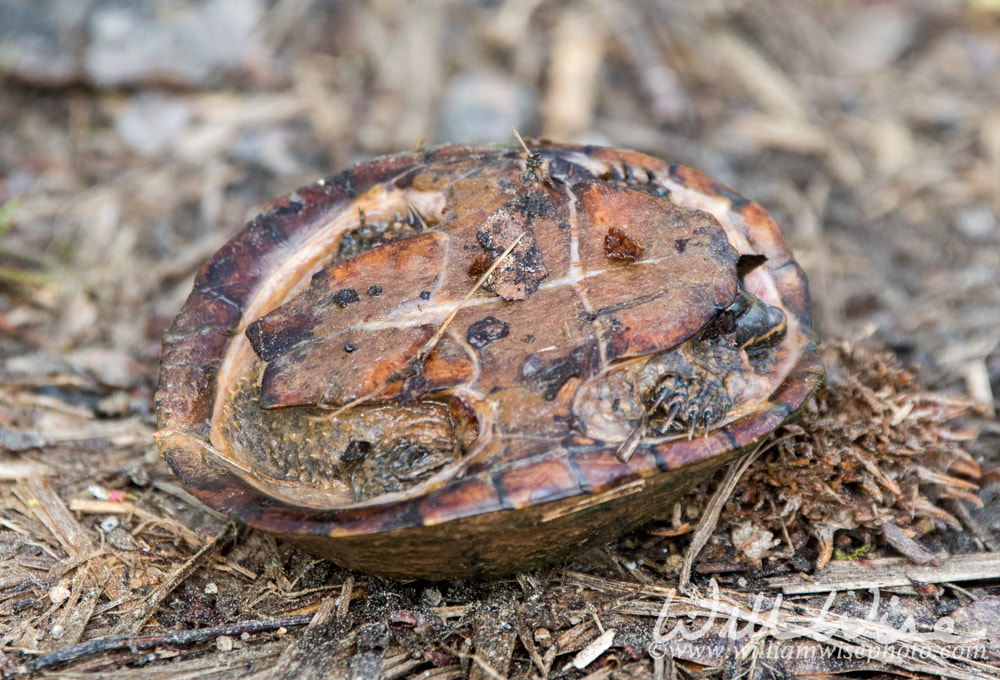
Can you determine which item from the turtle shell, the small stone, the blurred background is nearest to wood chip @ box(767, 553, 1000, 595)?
the turtle shell

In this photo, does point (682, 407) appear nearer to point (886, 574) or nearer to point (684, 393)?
point (684, 393)

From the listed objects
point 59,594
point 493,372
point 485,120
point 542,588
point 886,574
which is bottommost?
point 886,574

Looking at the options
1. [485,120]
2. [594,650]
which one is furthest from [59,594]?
[485,120]

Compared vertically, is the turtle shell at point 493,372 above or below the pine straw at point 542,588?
above

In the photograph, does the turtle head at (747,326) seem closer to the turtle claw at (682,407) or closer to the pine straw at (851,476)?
the turtle claw at (682,407)

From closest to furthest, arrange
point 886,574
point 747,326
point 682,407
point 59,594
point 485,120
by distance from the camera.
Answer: point 682,407 → point 747,326 → point 59,594 → point 886,574 → point 485,120

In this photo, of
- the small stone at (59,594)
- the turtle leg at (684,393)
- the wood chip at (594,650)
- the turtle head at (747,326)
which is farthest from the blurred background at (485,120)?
the wood chip at (594,650)
